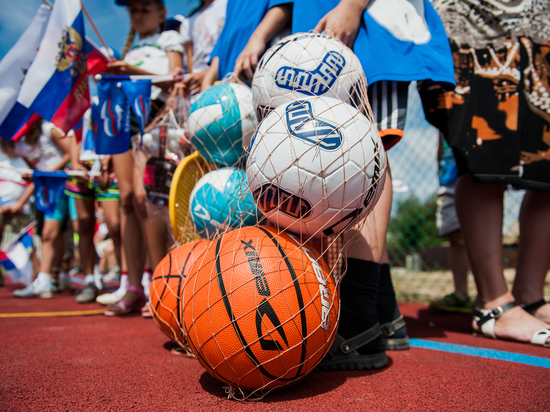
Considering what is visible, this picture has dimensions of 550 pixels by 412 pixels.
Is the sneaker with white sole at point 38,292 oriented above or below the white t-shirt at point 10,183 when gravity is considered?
below

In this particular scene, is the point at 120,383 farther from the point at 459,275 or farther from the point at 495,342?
the point at 459,275

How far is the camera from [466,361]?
1685 millimetres

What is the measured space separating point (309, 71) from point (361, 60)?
407 mm

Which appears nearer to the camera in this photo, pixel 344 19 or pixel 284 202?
pixel 284 202

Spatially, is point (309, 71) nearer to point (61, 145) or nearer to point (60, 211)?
point (60, 211)

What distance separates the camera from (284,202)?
4.20 feet

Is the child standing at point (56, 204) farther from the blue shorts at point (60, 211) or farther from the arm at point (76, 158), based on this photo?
the arm at point (76, 158)

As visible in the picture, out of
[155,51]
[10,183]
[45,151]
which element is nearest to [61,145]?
[45,151]

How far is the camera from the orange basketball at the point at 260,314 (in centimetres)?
116

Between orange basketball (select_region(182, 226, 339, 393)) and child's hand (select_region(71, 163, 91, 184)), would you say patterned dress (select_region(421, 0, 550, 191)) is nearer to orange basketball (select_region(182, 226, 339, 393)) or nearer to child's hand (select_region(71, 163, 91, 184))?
orange basketball (select_region(182, 226, 339, 393))

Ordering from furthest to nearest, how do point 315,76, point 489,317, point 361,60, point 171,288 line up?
point 489,317, point 361,60, point 171,288, point 315,76

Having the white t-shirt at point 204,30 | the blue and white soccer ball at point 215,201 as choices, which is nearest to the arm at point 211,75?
the white t-shirt at point 204,30

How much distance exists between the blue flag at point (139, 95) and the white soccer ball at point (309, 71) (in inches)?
53.2

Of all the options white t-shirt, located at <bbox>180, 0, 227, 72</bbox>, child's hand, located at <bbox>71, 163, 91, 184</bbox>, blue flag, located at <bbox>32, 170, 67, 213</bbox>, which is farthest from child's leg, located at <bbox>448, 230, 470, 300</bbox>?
blue flag, located at <bbox>32, 170, 67, 213</bbox>
